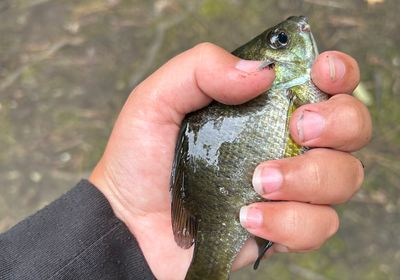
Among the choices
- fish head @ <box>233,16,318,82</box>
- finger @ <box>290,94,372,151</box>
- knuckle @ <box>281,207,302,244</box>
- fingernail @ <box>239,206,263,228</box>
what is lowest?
knuckle @ <box>281,207,302,244</box>

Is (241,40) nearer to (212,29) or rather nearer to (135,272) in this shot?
(212,29)

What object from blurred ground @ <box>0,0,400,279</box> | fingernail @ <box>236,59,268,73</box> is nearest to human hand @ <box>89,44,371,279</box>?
fingernail @ <box>236,59,268,73</box>

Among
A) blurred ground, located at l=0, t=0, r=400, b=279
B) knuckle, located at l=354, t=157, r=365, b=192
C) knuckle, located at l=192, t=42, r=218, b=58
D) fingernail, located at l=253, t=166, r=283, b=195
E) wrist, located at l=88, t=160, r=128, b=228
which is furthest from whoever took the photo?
blurred ground, located at l=0, t=0, r=400, b=279

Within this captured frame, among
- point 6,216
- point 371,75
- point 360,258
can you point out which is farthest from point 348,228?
point 6,216

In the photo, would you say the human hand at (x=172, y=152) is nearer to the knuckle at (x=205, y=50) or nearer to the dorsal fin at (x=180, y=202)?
the knuckle at (x=205, y=50)

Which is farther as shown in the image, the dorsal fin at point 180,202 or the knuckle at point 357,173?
the knuckle at point 357,173

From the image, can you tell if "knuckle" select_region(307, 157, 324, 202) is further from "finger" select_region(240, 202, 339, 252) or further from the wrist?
the wrist

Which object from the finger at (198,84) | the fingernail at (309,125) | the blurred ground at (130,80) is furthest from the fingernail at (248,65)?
the blurred ground at (130,80)

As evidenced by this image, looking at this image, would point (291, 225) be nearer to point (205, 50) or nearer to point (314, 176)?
point (314, 176)
